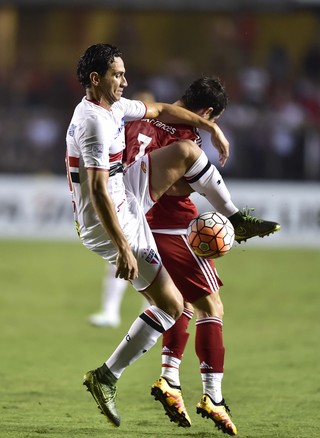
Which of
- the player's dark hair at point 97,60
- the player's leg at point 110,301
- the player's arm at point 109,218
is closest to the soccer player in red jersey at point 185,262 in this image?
the player's dark hair at point 97,60

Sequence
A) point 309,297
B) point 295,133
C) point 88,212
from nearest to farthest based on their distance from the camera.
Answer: point 88,212
point 309,297
point 295,133

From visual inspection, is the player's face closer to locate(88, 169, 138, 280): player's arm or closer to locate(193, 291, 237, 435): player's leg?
locate(88, 169, 138, 280): player's arm

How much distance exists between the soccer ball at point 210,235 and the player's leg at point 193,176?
0.14 m

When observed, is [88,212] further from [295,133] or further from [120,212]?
[295,133]

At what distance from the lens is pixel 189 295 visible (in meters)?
6.62

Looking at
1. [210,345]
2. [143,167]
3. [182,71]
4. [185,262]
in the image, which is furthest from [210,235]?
[182,71]

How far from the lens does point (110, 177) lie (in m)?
6.14

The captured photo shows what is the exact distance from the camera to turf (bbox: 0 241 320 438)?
22.2ft

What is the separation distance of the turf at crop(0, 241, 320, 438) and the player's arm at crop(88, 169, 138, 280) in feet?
3.71

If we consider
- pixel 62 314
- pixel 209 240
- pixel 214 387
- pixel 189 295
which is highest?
pixel 209 240

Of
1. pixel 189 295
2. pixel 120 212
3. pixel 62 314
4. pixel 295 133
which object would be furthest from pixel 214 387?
pixel 295 133

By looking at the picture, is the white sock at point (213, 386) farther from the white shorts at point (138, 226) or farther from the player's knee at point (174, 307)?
the white shorts at point (138, 226)

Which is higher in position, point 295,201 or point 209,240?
point 209,240

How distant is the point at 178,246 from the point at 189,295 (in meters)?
0.35
